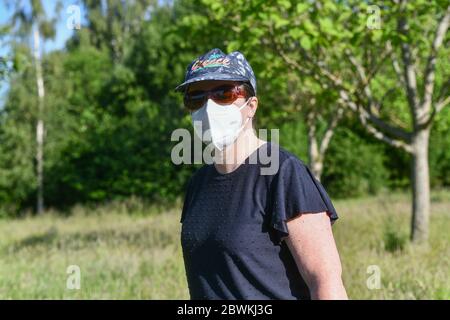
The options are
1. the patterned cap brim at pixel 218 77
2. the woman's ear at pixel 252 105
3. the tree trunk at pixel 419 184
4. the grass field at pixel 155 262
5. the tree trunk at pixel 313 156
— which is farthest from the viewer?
the tree trunk at pixel 313 156

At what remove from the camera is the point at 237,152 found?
5.95ft

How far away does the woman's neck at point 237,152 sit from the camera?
5.91 ft

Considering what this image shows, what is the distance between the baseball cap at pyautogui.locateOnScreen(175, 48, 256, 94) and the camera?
69.8 inches

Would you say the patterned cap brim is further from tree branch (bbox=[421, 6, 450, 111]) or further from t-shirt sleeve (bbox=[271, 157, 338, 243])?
tree branch (bbox=[421, 6, 450, 111])

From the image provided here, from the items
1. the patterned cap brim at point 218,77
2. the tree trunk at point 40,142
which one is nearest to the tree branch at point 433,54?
the patterned cap brim at point 218,77

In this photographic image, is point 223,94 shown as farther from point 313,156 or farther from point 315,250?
point 313,156

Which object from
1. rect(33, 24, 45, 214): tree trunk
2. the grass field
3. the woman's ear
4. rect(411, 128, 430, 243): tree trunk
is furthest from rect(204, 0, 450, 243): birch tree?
rect(33, 24, 45, 214): tree trunk

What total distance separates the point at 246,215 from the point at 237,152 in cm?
21

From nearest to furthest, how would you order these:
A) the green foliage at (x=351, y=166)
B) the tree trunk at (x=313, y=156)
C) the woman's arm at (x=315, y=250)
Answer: the woman's arm at (x=315, y=250)
the tree trunk at (x=313, y=156)
the green foliage at (x=351, y=166)

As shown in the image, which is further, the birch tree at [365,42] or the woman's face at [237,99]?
the birch tree at [365,42]

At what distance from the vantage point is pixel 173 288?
6.10 metres

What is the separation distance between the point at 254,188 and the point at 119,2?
34598 mm

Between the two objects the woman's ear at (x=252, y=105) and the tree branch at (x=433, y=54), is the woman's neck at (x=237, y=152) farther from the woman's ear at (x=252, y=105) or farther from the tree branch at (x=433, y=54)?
the tree branch at (x=433, y=54)
